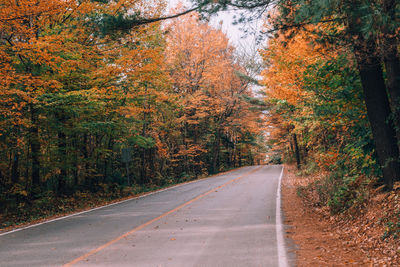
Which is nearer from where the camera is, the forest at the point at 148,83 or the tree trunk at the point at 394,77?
the tree trunk at the point at 394,77

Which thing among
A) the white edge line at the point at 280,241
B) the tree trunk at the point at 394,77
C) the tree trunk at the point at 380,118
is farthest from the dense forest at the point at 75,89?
the white edge line at the point at 280,241

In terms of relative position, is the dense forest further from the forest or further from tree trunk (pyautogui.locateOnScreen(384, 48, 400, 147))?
tree trunk (pyautogui.locateOnScreen(384, 48, 400, 147))

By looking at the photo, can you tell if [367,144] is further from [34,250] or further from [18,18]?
[18,18]

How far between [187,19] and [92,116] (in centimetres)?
1594

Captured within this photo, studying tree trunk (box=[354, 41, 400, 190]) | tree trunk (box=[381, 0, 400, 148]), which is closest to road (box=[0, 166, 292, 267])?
tree trunk (box=[354, 41, 400, 190])

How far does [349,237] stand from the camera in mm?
6406

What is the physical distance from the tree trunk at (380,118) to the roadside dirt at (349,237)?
2.11ft

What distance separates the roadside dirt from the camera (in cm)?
504

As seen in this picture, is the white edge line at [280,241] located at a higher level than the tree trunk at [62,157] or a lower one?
lower

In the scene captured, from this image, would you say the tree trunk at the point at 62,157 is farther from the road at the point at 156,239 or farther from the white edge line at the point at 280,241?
the white edge line at the point at 280,241

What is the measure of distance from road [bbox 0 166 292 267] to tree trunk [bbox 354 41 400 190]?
2.93 m

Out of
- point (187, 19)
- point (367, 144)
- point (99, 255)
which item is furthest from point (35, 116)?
point (187, 19)

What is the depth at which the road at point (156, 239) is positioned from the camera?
5.18 m

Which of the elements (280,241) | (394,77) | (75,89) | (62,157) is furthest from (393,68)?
(62,157)
